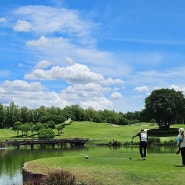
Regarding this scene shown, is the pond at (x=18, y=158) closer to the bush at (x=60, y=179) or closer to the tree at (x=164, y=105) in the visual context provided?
the bush at (x=60, y=179)

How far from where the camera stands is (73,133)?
13600 cm

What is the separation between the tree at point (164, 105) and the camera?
4592 inches

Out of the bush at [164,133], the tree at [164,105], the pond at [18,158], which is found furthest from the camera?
the tree at [164,105]

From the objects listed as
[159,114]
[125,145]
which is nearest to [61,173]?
[125,145]

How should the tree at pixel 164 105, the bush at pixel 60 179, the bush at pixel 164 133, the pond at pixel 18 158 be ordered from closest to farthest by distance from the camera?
the bush at pixel 60 179
the pond at pixel 18 158
the bush at pixel 164 133
the tree at pixel 164 105

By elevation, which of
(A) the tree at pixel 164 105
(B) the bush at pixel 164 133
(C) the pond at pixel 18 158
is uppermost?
(A) the tree at pixel 164 105

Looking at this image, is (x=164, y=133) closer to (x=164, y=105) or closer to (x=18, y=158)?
(x=164, y=105)

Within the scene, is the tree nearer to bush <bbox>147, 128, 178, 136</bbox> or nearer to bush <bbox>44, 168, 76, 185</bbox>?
bush <bbox>147, 128, 178, 136</bbox>

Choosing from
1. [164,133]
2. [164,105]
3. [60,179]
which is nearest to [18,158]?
[60,179]

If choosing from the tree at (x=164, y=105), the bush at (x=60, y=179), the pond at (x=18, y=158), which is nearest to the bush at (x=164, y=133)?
the tree at (x=164, y=105)

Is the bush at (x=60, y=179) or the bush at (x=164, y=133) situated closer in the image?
the bush at (x=60, y=179)

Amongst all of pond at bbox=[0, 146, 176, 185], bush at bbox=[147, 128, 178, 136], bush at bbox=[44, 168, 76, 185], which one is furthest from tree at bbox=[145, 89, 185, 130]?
bush at bbox=[44, 168, 76, 185]

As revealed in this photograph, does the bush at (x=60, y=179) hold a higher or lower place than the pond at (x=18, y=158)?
higher

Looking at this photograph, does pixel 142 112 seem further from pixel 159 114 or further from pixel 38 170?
pixel 38 170
